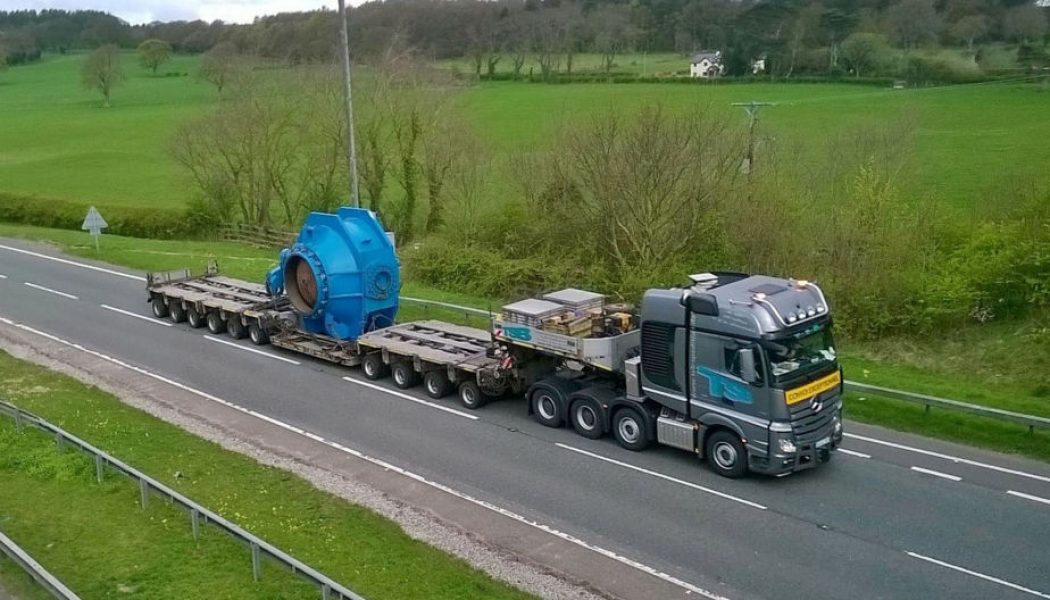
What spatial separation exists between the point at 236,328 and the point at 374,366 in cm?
545

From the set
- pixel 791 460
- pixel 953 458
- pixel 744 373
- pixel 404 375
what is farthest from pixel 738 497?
pixel 404 375

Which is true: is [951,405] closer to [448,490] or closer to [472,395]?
[472,395]

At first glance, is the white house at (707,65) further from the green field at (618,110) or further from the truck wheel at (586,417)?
the truck wheel at (586,417)

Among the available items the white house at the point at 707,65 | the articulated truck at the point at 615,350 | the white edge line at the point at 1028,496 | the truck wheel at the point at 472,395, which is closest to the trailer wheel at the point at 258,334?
the articulated truck at the point at 615,350

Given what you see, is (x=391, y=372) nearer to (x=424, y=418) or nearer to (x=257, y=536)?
(x=424, y=418)

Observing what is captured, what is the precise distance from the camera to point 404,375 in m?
19.4

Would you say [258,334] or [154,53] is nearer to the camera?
[258,334]

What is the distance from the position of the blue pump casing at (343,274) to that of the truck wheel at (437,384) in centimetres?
305

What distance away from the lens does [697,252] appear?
26.3 metres

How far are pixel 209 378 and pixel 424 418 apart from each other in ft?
19.0

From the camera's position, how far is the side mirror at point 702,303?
14.4 metres

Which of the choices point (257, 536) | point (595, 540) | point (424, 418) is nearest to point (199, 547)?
point (257, 536)

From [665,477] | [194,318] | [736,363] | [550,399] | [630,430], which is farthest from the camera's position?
[194,318]

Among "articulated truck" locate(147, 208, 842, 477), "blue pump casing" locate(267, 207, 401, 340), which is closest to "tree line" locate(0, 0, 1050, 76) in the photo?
"blue pump casing" locate(267, 207, 401, 340)
